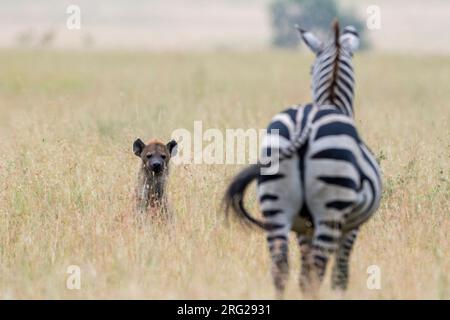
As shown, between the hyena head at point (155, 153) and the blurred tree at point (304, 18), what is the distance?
49.8 meters

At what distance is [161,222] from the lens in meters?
9.01

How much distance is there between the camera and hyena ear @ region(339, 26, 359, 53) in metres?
7.07

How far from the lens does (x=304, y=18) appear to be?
6212 centimetres

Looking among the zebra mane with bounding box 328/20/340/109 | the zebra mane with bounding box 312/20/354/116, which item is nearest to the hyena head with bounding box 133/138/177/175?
the zebra mane with bounding box 312/20/354/116

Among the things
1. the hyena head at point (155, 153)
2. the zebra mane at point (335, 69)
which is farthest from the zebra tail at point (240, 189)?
the hyena head at point (155, 153)

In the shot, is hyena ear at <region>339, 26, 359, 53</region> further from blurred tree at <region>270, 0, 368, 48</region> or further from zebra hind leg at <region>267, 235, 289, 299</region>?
blurred tree at <region>270, 0, 368, 48</region>

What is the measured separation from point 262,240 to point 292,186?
7.90 ft

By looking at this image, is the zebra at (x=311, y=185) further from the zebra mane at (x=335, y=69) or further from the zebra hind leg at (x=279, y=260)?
the zebra mane at (x=335, y=69)

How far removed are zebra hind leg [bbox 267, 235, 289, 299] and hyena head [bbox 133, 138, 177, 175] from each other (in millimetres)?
3717

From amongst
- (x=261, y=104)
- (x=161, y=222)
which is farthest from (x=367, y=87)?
(x=161, y=222)

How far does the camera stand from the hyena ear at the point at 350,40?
707 cm

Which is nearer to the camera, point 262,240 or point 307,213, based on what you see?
point 307,213

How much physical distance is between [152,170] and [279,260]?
3901 millimetres
